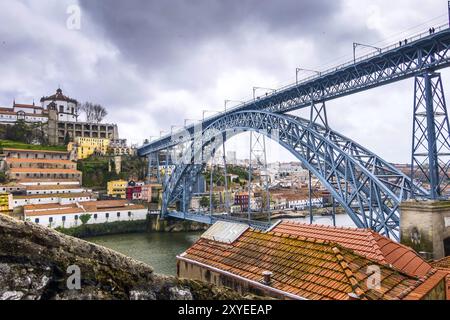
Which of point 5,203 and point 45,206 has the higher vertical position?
point 5,203

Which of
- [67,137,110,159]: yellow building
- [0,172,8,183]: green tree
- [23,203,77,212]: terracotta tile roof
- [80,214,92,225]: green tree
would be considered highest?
[67,137,110,159]: yellow building

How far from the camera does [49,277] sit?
1.63m

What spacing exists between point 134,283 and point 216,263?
5.85 meters

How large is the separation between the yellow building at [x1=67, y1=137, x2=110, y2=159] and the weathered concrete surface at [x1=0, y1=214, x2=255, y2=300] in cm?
5732

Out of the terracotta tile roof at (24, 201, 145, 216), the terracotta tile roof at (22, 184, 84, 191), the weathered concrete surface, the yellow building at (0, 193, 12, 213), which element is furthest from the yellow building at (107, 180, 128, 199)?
the weathered concrete surface

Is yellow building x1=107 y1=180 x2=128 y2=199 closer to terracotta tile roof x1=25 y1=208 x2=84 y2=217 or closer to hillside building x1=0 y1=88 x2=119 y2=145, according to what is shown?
terracotta tile roof x1=25 y1=208 x2=84 y2=217

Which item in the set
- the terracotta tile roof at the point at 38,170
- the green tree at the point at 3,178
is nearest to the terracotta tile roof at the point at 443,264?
the green tree at the point at 3,178

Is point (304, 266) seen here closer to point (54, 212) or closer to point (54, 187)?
point (54, 212)

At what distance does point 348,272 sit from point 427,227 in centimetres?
714

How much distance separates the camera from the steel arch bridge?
13867 millimetres

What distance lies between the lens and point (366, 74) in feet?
52.6

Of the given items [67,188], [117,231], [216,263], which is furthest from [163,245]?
[216,263]

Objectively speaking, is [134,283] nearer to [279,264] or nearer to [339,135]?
[279,264]

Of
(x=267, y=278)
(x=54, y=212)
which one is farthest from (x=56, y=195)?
(x=267, y=278)
